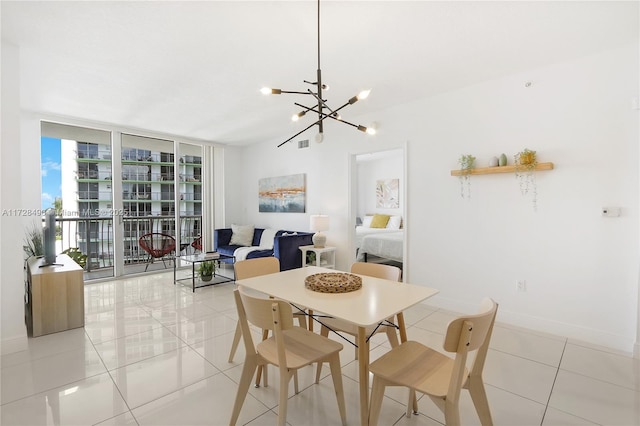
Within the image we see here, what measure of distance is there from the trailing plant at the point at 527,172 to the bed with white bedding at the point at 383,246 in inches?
88.4

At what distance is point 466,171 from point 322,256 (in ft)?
8.48

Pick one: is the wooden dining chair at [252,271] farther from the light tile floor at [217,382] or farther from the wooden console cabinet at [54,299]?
the wooden console cabinet at [54,299]

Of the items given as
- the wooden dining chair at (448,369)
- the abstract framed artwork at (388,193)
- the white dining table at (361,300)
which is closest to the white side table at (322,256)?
the white dining table at (361,300)

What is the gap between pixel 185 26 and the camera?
230 cm

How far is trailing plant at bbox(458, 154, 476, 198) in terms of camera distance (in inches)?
133

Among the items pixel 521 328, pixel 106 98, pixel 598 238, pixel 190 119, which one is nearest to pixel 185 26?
pixel 106 98

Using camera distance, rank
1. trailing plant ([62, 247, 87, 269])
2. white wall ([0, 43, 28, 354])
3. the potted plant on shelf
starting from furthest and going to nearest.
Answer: the potted plant on shelf < trailing plant ([62, 247, 87, 269]) < white wall ([0, 43, 28, 354])

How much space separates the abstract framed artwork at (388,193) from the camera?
7.46 metres

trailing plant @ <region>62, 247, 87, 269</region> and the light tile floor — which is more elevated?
trailing plant @ <region>62, 247, 87, 269</region>

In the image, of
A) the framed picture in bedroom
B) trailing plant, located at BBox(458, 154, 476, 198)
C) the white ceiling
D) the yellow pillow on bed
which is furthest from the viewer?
the yellow pillow on bed

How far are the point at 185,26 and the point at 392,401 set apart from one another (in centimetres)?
312

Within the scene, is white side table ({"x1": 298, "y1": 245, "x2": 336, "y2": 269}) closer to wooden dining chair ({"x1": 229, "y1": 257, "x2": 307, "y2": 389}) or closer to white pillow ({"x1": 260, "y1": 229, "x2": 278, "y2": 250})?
white pillow ({"x1": 260, "y1": 229, "x2": 278, "y2": 250})

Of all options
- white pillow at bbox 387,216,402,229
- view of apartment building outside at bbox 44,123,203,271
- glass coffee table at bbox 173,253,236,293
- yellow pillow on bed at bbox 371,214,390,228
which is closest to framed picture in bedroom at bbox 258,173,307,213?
glass coffee table at bbox 173,253,236,293

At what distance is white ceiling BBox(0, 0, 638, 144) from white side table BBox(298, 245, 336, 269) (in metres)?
2.23
